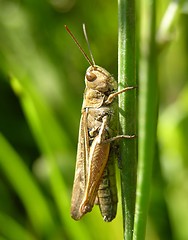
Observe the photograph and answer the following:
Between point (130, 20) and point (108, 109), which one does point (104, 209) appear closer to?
point (108, 109)

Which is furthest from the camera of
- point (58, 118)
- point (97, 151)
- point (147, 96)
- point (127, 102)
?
point (58, 118)

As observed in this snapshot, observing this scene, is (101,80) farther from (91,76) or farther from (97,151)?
(97,151)

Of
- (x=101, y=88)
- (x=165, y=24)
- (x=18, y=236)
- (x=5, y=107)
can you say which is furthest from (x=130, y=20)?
(x=5, y=107)

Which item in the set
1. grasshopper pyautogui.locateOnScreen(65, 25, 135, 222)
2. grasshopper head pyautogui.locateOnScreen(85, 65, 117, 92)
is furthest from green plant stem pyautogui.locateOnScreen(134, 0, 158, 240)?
grasshopper head pyautogui.locateOnScreen(85, 65, 117, 92)

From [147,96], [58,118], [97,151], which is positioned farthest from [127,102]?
[58,118]

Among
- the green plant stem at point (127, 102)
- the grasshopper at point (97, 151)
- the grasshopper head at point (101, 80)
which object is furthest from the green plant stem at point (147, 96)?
the grasshopper head at point (101, 80)

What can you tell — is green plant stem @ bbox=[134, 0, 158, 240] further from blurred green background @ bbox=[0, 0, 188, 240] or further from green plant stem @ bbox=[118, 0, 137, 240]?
blurred green background @ bbox=[0, 0, 188, 240]

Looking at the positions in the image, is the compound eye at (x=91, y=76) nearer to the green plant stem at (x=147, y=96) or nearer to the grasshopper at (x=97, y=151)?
the grasshopper at (x=97, y=151)
